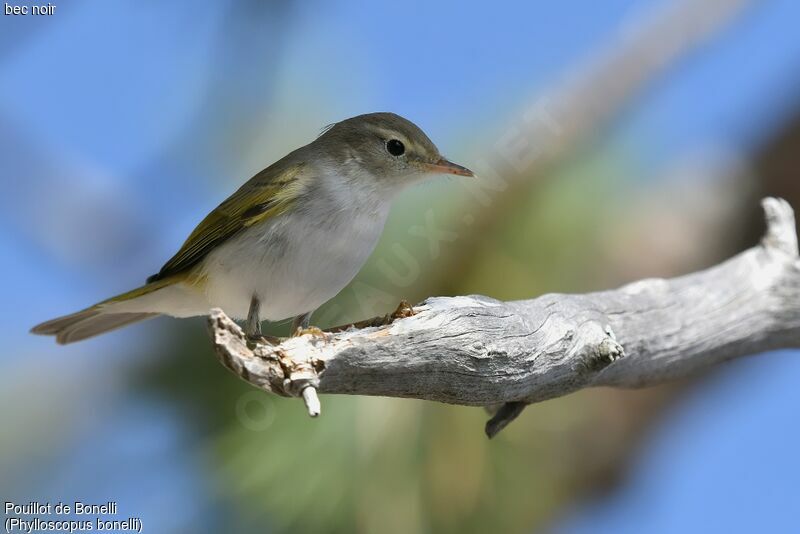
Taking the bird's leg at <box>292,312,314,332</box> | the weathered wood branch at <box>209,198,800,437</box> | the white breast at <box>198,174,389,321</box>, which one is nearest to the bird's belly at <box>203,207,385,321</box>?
the white breast at <box>198,174,389,321</box>

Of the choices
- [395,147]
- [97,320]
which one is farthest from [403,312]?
[97,320]

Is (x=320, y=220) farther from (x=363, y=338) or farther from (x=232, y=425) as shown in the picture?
(x=232, y=425)

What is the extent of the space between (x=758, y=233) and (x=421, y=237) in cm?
283

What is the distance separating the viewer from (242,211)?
364cm

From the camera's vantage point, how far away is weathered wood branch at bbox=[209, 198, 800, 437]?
266 centimetres

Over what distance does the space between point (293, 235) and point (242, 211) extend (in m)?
0.29

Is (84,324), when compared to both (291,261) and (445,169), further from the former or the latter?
(445,169)

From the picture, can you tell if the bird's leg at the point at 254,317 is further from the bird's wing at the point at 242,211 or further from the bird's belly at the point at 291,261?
the bird's wing at the point at 242,211

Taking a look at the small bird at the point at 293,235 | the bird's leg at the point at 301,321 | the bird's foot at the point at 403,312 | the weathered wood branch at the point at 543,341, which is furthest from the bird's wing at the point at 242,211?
the bird's foot at the point at 403,312

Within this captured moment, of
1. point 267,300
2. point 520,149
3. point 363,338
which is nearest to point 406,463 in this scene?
point 267,300

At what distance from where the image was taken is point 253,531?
3.74 m

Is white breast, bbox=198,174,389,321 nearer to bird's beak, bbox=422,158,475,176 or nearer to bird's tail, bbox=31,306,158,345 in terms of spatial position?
bird's beak, bbox=422,158,475,176

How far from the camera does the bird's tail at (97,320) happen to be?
3.88 meters

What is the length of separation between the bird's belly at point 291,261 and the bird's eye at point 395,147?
388mm
